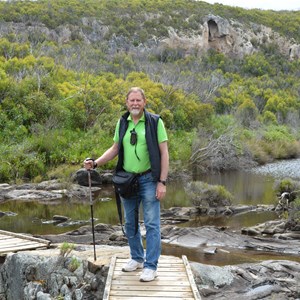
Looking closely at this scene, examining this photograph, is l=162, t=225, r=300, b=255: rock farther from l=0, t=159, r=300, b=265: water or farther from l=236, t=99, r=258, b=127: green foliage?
l=236, t=99, r=258, b=127: green foliage

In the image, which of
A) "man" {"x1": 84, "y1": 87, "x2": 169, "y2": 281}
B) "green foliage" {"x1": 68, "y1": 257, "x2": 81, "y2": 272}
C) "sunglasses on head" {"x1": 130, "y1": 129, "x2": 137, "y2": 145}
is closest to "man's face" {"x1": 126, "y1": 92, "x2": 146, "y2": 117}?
"man" {"x1": 84, "y1": 87, "x2": 169, "y2": 281}

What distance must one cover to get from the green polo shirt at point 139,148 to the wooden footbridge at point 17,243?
134 inches

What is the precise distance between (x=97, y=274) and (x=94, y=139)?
24.6 metres

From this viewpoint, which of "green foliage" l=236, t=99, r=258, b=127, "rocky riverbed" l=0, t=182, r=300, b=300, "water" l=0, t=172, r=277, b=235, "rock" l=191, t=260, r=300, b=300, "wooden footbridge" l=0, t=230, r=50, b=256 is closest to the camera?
"rocky riverbed" l=0, t=182, r=300, b=300

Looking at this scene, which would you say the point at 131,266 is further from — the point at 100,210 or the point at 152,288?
the point at 100,210

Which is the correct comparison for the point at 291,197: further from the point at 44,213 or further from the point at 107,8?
the point at 107,8

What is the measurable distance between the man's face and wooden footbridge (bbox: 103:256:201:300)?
200 cm

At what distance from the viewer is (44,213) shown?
1875 cm

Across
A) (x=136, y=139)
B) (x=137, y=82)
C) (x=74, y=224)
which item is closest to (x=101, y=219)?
(x=74, y=224)

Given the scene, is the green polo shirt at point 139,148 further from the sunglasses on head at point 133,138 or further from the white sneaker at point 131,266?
the white sneaker at point 131,266

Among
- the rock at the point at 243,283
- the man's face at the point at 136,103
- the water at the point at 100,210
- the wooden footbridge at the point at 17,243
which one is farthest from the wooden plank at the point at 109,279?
the water at the point at 100,210

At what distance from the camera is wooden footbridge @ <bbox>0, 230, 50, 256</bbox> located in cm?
898

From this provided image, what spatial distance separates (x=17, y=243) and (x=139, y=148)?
407cm

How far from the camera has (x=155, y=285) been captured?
641 centimetres
